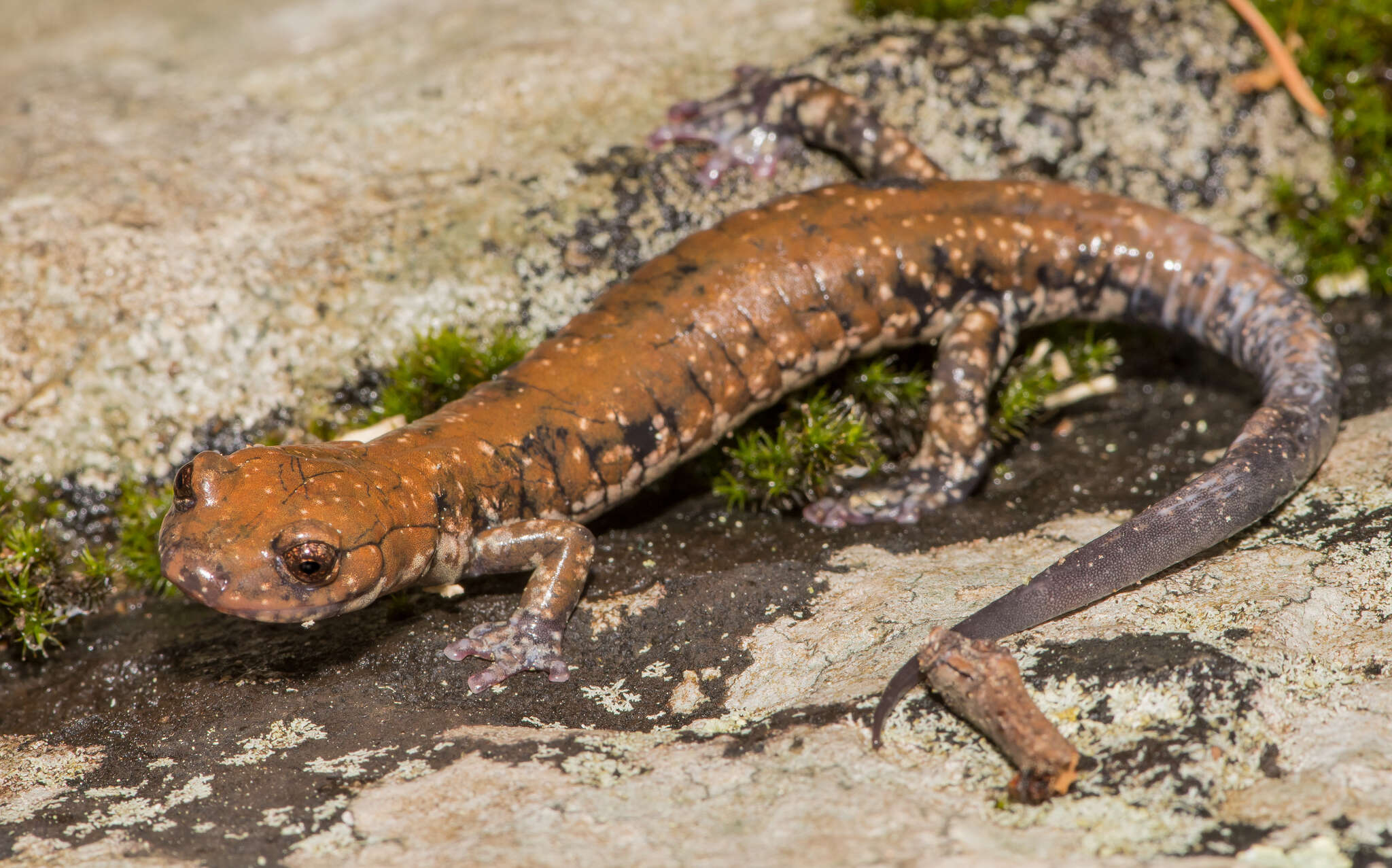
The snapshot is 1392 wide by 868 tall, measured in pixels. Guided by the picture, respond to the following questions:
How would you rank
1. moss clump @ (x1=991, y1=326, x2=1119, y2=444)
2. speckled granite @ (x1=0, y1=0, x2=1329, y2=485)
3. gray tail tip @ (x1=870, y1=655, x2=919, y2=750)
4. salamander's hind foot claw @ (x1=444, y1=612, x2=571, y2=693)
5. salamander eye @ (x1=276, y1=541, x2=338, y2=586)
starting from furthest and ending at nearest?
moss clump @ (x1=991, y1=326, x2=1119, y2=444) → speckled granite @ (x1=0, y1=0, x2=1329, y2=485) → salamander's hind foot claw @ (x1=444, y1=612, x2=571, y2=693) → salamander eye @ (x1=276, y1=541, x2=338, y2=586) → gray tail tip @ (x1=870, y1=655, x2=919, y2=750)

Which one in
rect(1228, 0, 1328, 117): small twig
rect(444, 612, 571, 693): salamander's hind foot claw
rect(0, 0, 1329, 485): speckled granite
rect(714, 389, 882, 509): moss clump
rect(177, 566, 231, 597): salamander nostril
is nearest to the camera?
rect(177, 566, 231, 597): salamander nostril

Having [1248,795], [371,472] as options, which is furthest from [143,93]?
[1248,795]

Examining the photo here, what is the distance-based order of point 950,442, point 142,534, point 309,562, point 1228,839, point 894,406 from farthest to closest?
1. point 894,406
2. point 950,442
3. point 142,534
4. point 309,562
5. point 1228,839

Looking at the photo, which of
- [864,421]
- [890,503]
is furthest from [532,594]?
[864,421]

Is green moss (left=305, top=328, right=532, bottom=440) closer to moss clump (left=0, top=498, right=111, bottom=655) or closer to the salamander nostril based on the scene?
moss clump (left=0, top=498, right=111, bottom=655)

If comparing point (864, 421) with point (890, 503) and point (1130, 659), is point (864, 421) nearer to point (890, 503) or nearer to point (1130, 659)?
point (890, 503)

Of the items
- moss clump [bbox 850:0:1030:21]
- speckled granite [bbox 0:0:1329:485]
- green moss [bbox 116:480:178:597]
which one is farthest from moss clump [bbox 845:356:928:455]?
green moss [bbox 116:480:178:597]
